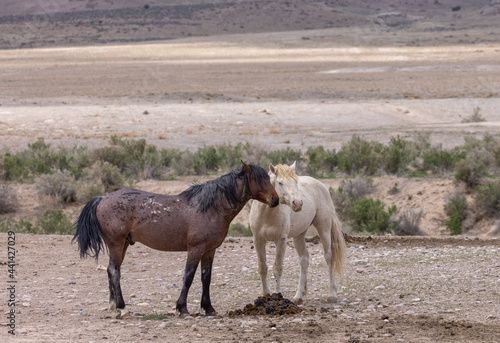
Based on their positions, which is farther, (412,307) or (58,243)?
(58,243)

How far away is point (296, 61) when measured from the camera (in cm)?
6097

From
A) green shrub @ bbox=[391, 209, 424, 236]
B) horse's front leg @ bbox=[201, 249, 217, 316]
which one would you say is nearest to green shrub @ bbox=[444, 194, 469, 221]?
green shrub @ bbox=[391, 209, 424, 236]

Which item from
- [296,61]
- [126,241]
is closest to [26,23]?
[296,61]

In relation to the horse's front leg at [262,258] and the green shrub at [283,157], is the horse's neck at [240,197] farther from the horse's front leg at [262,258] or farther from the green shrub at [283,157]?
the green shrub at [283,157]

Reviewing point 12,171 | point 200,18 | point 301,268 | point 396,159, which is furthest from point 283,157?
point 200,18

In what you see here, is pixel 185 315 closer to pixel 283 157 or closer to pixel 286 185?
pixel 286 185

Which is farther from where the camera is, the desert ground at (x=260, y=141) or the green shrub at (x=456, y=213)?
the green shrub at (x=456, y=213)

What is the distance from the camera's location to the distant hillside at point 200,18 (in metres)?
99.2

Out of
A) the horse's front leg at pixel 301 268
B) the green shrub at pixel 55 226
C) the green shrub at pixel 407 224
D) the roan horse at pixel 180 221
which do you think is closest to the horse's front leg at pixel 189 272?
the roan horse at pixel 180 221

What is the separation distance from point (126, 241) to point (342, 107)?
24.0 metres

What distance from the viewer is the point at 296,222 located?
850 cm

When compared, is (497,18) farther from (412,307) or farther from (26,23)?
(412,307)

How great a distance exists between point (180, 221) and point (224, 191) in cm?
56

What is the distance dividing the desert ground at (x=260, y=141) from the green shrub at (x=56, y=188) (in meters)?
0.32
